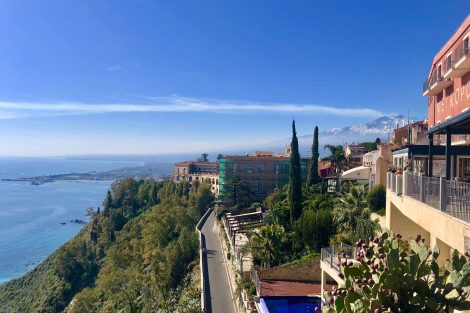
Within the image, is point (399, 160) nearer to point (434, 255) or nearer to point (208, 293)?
point (208, 293)

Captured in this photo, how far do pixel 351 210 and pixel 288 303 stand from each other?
6390 mm

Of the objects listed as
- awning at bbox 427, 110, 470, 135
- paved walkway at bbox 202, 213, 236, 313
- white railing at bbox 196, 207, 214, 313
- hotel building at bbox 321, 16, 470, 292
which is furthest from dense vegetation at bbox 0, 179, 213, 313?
awning at bbox 427, 110, 470, 135

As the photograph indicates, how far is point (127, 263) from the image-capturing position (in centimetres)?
4316

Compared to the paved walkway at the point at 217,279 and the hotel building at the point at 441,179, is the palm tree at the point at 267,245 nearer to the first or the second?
the paved walkway at the point at 217,279

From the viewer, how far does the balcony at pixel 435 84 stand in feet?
58.1

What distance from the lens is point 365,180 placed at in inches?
1302

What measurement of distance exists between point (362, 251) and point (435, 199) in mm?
4889

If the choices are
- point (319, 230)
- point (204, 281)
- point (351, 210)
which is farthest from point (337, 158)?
point (204, 281)

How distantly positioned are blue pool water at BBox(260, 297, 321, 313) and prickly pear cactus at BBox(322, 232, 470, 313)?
1226cm

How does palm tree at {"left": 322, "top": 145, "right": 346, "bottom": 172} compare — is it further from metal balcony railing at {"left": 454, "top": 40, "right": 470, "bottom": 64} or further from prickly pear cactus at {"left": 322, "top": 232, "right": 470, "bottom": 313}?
prickly pear cactus at {"left": 322, "top": 232, "right": 470, "bottom": 313}

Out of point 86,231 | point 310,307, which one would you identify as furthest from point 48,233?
point 310,307

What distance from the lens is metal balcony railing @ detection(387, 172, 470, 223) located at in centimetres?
726

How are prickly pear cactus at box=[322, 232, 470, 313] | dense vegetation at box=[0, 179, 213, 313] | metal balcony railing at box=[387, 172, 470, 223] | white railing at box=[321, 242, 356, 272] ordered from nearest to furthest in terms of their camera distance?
prickly pear cactus at box=[322, 232, 470, 313] < metal balcony railing at box=[387, 172, 470, 223] < white railing at box=[321, 242, 356, 272] < dense vegetation at box=[0, 179, 213, 313]

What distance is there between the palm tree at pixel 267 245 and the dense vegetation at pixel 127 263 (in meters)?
4.44
